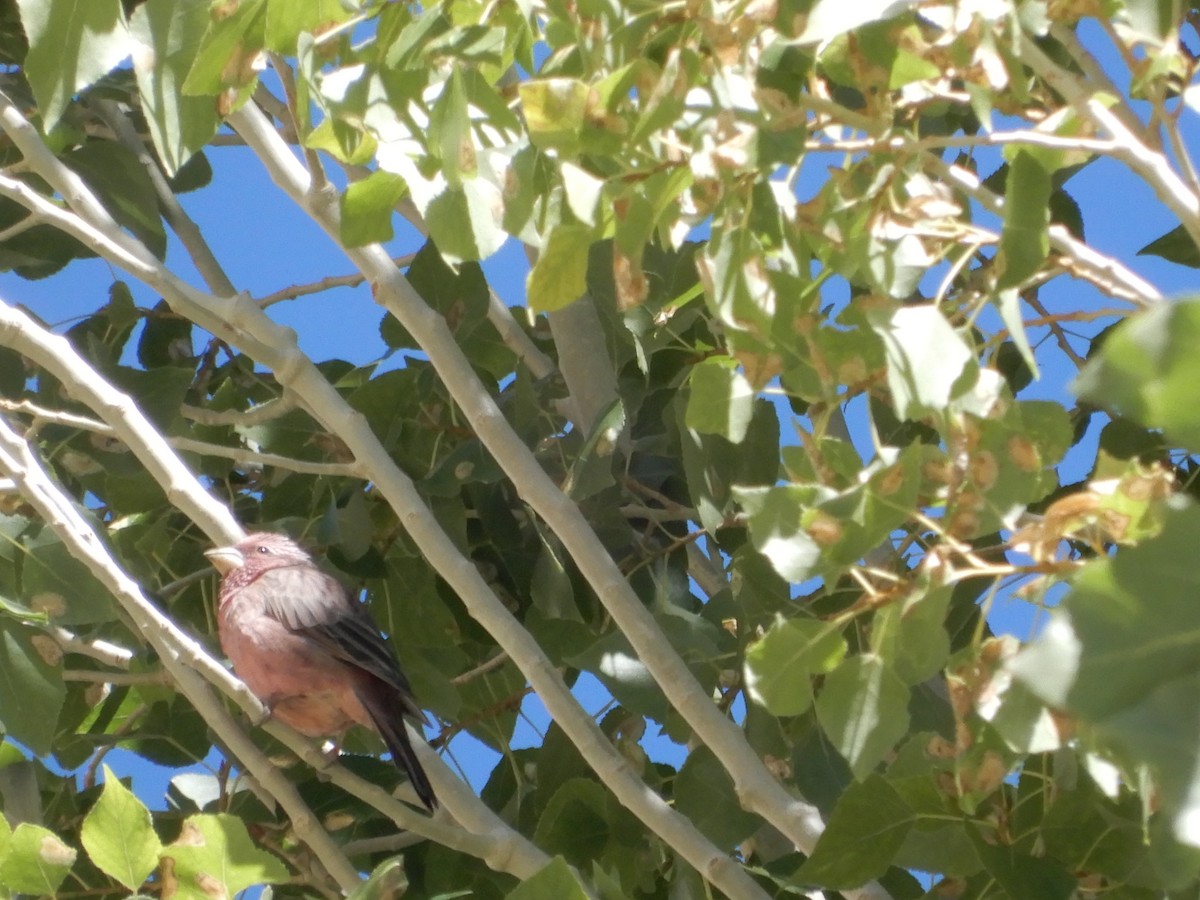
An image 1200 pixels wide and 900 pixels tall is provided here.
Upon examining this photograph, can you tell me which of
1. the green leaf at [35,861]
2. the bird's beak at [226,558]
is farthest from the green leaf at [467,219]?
the bird's beak at [226,558]

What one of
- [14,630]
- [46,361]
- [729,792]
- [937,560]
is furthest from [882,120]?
[14,630]

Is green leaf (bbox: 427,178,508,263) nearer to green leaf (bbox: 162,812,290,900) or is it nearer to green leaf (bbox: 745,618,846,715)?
green leaf (bbox: 745,618,846,715)

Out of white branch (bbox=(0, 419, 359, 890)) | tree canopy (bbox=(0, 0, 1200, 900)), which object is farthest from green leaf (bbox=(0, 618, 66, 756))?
white branch (bbox=(0, 419, 359, 890))

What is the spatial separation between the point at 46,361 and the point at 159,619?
0.46 meters

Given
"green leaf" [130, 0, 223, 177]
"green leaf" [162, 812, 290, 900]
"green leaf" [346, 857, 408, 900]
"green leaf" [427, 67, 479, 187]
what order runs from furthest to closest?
"green leaf" [162, 812, 290, 900] → "green leaf" [346, 857, 408, 900] → "green leaf" [130, 0, 223, 177] → "green leaf" [427, 67, 479, 187]

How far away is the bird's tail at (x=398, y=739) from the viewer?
262 centimetres

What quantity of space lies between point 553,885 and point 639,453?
51.0 inches

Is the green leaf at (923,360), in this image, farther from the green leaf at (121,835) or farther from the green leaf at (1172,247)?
the green leaf at (1172,247)

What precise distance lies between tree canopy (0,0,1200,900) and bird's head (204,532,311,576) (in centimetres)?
9

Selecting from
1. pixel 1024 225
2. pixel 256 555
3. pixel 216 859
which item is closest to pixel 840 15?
pixel 1024 225

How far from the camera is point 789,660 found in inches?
59.4

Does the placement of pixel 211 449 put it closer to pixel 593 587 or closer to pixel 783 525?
pixel 593 587

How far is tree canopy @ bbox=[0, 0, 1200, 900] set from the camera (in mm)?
1358

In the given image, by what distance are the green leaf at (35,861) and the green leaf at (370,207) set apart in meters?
0.94
